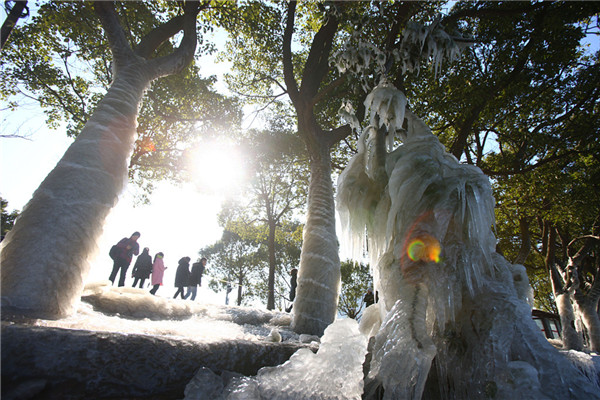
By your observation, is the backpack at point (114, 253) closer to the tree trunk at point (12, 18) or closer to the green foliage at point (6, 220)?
the tree trunk at point (12, 18)

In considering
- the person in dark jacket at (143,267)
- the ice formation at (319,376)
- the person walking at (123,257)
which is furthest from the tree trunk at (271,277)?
the ice formation at (319,376)

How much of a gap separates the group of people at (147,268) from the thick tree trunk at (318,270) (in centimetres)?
598

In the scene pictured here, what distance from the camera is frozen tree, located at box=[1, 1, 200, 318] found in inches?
102

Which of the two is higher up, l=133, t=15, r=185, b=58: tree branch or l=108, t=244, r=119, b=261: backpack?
l=133, t=15, r=185, b=58: tree branch

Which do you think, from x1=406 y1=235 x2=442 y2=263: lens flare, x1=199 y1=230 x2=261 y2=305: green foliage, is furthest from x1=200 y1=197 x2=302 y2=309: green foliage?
x1=406 y1=235 x2=442 y2=263: lens flare

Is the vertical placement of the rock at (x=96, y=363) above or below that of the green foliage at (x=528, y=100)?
below

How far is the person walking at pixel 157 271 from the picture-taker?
34.1ft

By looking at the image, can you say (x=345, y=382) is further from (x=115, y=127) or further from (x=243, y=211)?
(x=243, y=211)

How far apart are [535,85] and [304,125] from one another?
25.6 feet

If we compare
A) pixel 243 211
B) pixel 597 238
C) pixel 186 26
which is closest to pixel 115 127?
pixel 186 26

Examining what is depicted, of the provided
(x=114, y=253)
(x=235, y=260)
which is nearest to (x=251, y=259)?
(x=235, y=260)

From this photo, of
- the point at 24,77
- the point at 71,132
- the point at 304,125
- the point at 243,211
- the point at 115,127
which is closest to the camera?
the point at 115,127

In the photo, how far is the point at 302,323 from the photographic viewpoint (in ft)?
16.9

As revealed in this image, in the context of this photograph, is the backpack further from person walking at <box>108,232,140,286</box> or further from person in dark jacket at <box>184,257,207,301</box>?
person in dark jacket at <box>184,257,207,301</box>
